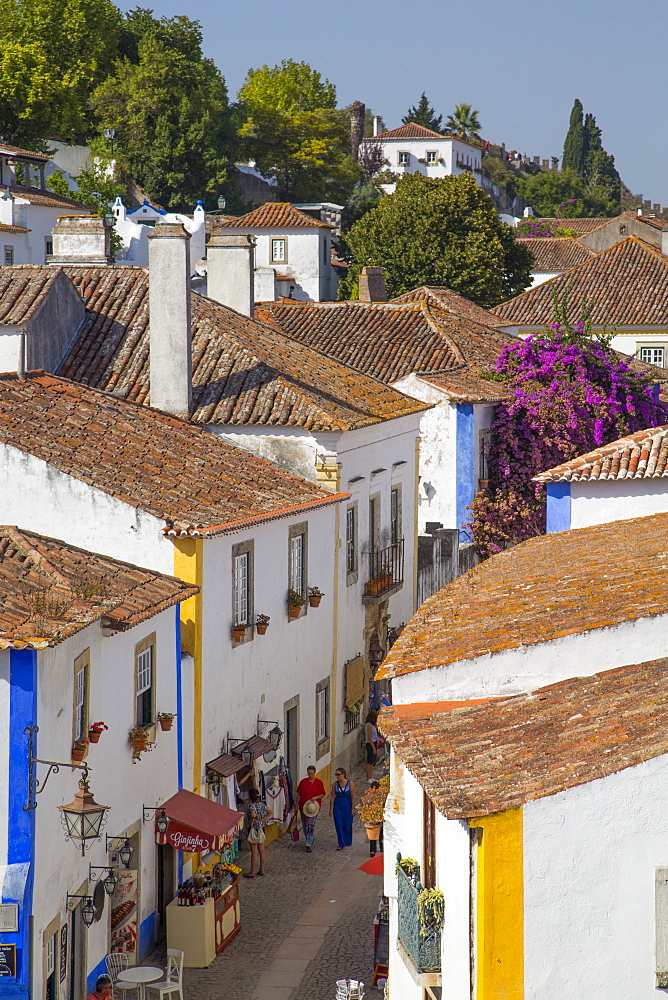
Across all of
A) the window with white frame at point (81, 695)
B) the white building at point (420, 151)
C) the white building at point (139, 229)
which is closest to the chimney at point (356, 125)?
the white building at point (420, 151)

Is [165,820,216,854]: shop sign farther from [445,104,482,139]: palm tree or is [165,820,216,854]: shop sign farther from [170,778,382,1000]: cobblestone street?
[445,104,482,139]: palm tree

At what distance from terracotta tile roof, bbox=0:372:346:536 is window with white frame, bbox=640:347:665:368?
29572 mm

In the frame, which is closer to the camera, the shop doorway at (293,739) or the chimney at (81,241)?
the shop doorway at (293,739)

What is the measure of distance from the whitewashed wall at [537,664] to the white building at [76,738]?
11.0 feet

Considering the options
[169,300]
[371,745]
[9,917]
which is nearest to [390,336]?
[371,745]

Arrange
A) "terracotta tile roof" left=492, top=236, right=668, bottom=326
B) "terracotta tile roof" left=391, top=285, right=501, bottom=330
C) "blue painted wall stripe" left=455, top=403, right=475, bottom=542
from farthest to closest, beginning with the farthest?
"terracotta tile roof" left=492, top=236, right=668, bottom=326, "terracotta tile roof" left=391, top=285, right=501, bottom=330, "blue painted wall stripe" left=455, top=403, right=475, bottom=542

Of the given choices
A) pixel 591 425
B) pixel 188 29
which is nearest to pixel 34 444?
pixel 591 425

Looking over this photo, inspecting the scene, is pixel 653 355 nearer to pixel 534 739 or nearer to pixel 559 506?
pixel 559 506

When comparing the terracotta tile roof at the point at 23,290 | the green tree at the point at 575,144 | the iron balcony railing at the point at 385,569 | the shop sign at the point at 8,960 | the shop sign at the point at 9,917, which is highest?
the green tree at the point at 575,144

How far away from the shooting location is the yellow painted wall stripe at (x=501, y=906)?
371 inches

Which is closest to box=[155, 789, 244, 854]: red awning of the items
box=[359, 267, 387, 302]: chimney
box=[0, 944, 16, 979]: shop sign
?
box=[0, 944, 16, 979]: shop sign

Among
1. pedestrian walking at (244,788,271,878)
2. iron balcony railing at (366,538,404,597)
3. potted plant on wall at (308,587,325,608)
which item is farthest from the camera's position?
iron balcony railing at (366,538,404,597)

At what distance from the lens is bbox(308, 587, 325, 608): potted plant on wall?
23.9 metres

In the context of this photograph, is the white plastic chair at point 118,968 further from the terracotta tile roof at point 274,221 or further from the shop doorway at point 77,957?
the terracotta tile roof at point 274,221
